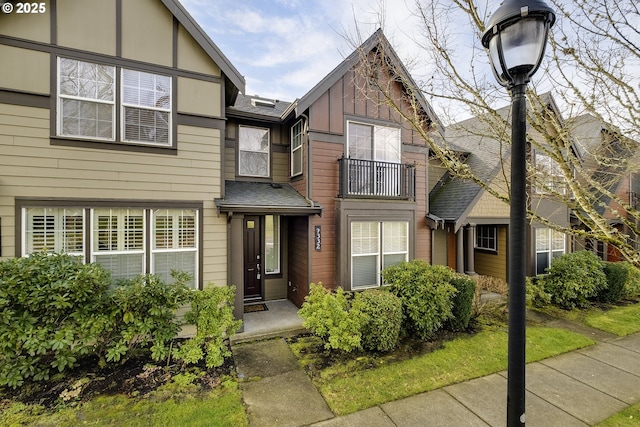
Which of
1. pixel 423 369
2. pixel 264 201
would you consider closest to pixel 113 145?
pixel 264 201

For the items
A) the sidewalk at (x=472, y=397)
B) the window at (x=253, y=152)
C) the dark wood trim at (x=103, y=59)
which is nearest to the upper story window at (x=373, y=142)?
the window at (x=253, y=152)

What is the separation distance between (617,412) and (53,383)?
8.49 meters

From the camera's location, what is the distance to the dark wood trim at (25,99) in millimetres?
5312

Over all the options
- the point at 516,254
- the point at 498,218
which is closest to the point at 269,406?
the point at 516,254

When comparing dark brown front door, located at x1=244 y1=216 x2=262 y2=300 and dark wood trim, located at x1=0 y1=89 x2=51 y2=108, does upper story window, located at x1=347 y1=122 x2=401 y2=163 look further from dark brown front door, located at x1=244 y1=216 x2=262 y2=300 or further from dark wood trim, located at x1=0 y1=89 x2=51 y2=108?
dark wood trim, located at x1=0 y1=89 x2=51 y2=108

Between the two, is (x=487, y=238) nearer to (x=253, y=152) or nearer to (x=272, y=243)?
(x=272, y=243)

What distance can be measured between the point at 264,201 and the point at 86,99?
4129 millimetres

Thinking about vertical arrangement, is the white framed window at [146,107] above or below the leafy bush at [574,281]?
above

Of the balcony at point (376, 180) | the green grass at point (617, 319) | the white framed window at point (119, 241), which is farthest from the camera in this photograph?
the balcony at point (376, 180)

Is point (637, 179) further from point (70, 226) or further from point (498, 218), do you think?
point (70, 226)

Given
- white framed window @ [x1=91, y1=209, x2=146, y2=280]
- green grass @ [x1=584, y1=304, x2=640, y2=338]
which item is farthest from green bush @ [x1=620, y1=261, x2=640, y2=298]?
white framed window @ [x1=91, y1=209, x2=146, y2=280]

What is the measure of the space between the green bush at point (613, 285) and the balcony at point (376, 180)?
660 centimetres

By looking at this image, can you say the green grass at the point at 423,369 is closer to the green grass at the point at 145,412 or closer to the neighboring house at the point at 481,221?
the green grass at the point at 145,412

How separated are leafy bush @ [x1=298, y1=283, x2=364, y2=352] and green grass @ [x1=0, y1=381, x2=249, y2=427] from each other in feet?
5.98
